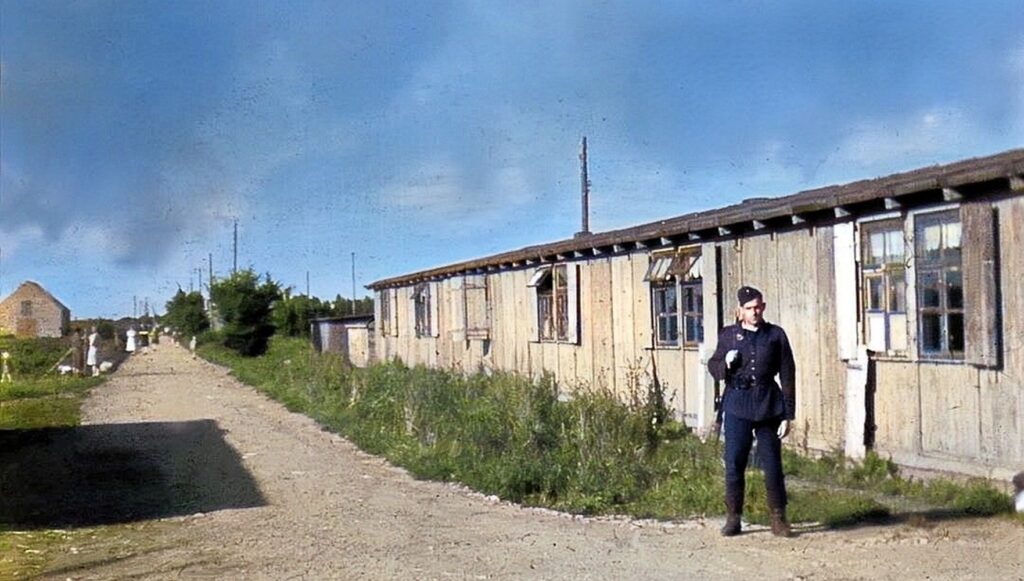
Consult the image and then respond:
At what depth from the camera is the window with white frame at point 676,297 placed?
1435 cm

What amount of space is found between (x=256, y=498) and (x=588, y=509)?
3.47m

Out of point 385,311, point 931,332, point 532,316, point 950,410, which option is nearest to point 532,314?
point 532,316

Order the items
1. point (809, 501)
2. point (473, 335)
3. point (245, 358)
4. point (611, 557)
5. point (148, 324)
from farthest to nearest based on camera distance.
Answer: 1. point (148, 324)
2. point (245, 358)
3. point (473, 335)
4. point (809, 501)
5. point (611, 557)

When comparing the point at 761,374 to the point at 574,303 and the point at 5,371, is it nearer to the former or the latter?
the point at 574,303

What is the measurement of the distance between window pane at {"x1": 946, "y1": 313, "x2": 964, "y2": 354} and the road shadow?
653 centimetres

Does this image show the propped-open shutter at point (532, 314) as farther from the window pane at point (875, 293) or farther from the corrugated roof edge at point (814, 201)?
the window pane at point (875, 293)

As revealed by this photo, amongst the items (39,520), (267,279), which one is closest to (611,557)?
(39,520)

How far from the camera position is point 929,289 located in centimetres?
994

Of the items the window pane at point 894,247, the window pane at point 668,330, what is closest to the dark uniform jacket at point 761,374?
the window pane at point 894,247

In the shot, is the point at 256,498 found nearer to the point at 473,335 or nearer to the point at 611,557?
the point at 611,557

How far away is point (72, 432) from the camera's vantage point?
18.4m

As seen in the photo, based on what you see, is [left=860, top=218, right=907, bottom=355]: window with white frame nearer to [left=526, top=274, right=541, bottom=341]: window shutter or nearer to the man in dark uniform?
the man in dark uniform

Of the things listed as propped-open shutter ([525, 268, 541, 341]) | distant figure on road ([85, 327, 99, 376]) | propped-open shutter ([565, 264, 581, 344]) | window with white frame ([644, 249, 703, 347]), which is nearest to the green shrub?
distant figure on road ([85, 327, 99, 376])

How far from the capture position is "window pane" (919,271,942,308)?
984cm
